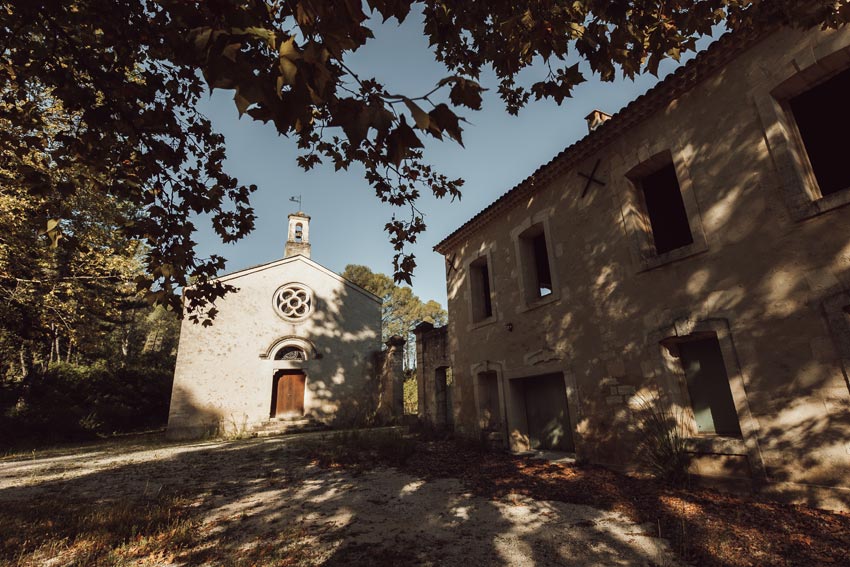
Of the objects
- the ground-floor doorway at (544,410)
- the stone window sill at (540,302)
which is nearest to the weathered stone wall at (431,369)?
the ground-floor doorway at (544,410)

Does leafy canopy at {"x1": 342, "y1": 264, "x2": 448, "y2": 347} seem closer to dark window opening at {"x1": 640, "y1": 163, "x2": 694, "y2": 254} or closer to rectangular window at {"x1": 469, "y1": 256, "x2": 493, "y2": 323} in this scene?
rectangular window at {"x1": 469, "y1": 256, "x2": 493, "y2": 323}

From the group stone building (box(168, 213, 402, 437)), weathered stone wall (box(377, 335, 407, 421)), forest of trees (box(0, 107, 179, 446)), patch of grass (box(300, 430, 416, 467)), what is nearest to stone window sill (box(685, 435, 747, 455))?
patch of grass (box(300, 430, 416, 467))

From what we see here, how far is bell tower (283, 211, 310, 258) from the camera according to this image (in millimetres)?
19156

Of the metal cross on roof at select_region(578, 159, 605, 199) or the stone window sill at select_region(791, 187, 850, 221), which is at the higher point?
the metal cross on roof at select_region(578, 159, 605, 199)

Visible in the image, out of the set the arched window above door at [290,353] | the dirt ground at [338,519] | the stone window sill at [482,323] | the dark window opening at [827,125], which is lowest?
the dirt ground at [338,519]

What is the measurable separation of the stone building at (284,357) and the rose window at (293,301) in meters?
0.04

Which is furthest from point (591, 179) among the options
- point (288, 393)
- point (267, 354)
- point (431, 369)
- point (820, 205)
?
point (288, 393)

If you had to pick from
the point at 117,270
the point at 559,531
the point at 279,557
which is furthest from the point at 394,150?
the point at 117,270

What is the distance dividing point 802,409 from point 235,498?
23.6 feet

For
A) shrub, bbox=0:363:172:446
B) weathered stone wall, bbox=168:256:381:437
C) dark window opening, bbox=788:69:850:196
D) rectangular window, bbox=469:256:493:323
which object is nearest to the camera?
dark window opening, bbox=788:69:850:196

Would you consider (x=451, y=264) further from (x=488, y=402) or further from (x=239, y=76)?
(x=239, y=76)

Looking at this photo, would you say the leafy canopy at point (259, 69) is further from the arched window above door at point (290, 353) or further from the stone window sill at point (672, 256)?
the arched window above door at point (290, 353)

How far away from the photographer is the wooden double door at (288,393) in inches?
615

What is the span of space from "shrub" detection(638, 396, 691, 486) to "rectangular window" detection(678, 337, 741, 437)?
36 cm
